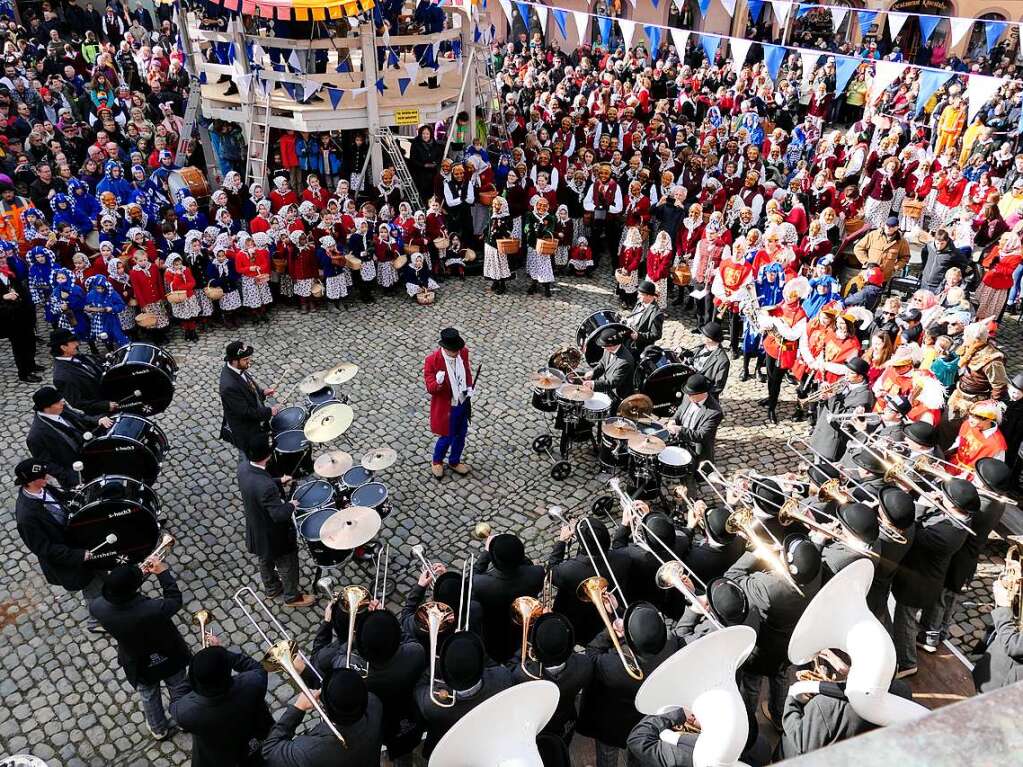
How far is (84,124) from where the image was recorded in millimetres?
17250

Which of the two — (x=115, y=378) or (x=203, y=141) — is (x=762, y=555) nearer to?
(x=115, y=378)

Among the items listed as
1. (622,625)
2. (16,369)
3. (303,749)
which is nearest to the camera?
(303,749)

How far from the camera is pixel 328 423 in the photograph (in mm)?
7801

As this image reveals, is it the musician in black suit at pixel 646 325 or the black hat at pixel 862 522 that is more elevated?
the black hat at pixel 862 522

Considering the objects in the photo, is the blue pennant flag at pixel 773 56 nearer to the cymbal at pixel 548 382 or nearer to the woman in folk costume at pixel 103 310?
the cymbal at pixel 548 382

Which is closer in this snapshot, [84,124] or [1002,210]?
[1002,210]

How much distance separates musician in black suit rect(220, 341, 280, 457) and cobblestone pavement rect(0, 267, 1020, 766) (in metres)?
1.03

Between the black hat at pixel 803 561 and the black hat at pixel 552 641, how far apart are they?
1.78 meters

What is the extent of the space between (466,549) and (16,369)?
8.42 m

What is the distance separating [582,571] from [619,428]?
263 centimetres

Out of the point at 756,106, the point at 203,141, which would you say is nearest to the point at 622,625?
the point at 203,141

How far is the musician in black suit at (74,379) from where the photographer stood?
27.6ft

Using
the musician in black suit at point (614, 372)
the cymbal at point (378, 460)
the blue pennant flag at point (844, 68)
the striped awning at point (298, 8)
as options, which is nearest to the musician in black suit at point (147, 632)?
the cymbal at point (378, 460)

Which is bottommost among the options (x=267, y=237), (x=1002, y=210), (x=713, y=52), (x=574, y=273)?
(x=574, y=273)
